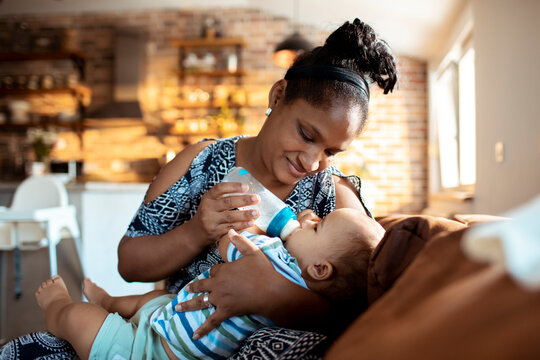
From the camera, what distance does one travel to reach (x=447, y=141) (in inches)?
207

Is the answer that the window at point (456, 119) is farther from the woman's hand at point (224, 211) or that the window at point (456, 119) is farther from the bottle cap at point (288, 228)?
the woman's hand at point (224, 211)

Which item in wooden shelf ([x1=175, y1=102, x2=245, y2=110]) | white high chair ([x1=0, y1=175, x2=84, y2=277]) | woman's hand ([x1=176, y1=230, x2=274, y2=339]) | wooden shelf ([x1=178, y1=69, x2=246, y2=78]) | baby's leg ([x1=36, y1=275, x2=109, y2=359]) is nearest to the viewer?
woman's hand ([x1=176, y1=230, x2=274, y2=339])

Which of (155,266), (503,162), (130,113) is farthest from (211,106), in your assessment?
(155,266)

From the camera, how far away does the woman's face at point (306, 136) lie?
3.83ft

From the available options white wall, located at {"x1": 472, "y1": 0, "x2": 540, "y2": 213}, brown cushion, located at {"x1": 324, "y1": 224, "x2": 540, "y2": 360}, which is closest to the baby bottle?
brown cushion, located at {"x1": 324, "y1": 224, "x2": 540, "y2": 360}

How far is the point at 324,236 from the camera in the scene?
1.06 metres

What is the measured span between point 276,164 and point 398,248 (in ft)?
1.75

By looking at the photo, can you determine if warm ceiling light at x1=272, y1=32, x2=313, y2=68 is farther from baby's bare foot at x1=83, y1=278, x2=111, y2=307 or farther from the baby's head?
the baby's head

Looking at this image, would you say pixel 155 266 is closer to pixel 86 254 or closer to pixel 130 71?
pixel 86 254

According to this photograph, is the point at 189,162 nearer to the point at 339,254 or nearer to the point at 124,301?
the point at 124,301

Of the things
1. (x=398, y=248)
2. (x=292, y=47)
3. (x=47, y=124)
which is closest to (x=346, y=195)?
(x=398, y=248)

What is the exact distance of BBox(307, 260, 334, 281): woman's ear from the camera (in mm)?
975

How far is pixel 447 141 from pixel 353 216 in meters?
4.63

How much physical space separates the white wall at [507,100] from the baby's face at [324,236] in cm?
161
